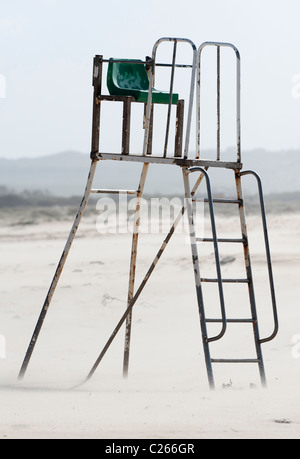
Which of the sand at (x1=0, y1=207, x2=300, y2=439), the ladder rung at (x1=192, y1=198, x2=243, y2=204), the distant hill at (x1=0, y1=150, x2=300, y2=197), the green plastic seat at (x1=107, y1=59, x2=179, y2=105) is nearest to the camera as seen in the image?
the sand at (x1=0, y1=207, x2=300, y2=439)

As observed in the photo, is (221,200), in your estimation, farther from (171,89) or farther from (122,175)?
(122,175)

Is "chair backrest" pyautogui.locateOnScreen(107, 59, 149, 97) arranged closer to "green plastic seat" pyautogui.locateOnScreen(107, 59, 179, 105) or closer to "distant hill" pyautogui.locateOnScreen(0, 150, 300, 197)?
"green plastic seat" pyautogui.locateOnScreen(107, 59, 179, 105)

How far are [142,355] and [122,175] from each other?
147662mm

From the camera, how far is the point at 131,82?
8.32 metres

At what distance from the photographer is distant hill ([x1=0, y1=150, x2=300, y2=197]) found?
5674 inches

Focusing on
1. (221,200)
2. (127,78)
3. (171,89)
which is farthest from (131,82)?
(221,200)

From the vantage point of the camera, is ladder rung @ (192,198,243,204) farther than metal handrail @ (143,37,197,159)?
Yes

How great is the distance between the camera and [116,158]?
779cm

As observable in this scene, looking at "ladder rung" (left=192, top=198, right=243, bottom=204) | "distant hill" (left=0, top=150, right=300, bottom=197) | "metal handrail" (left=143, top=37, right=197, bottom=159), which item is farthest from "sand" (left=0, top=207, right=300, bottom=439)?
"distant hill" (left=0, top=150, right=300, bottom=197)

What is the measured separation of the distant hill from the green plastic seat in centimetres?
12596

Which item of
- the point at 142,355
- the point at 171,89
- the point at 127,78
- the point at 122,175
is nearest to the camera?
the point at 171,89

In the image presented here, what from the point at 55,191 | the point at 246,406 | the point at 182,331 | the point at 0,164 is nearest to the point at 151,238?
the point at 182,331

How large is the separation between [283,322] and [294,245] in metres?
10.3

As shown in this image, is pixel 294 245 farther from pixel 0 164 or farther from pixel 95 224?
pixel 0 164
